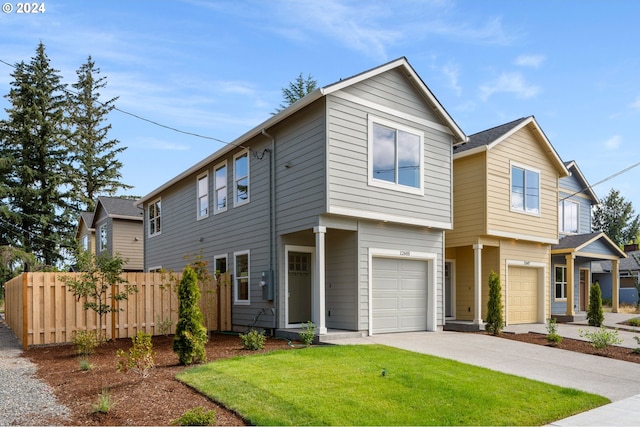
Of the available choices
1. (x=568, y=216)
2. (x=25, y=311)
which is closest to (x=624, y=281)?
(x=568, y=216)

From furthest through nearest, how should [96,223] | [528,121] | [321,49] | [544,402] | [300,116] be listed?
1. [96,223]
2. [528,121]
3. [321,49]
4. [300,116]
5. [544,402]

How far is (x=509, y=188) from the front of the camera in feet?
57.0

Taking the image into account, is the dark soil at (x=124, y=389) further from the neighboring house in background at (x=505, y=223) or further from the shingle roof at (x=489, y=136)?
the shingle roof at (x=489, y=136)

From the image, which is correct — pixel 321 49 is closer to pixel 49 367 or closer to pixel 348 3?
pixel 348 3

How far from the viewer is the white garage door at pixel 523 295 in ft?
58.5

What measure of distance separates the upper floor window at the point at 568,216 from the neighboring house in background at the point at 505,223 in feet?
18.7

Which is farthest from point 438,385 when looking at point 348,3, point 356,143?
point 348,3

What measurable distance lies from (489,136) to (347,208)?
7961mm

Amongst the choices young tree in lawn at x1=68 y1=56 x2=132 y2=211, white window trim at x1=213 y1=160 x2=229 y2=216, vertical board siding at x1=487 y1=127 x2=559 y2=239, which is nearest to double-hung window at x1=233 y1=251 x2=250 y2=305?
white window trim at x1=213 y1=160 x2=229 y2=216

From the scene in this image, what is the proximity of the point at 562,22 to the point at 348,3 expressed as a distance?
580 centimetres

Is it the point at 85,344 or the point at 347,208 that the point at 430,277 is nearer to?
the point at 347,208

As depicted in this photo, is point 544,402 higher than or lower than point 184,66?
lower

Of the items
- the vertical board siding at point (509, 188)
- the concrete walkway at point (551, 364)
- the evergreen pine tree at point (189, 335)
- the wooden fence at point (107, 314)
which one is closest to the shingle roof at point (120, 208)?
the wooden fence at point (107, 314)

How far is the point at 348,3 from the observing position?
40.0 ft
